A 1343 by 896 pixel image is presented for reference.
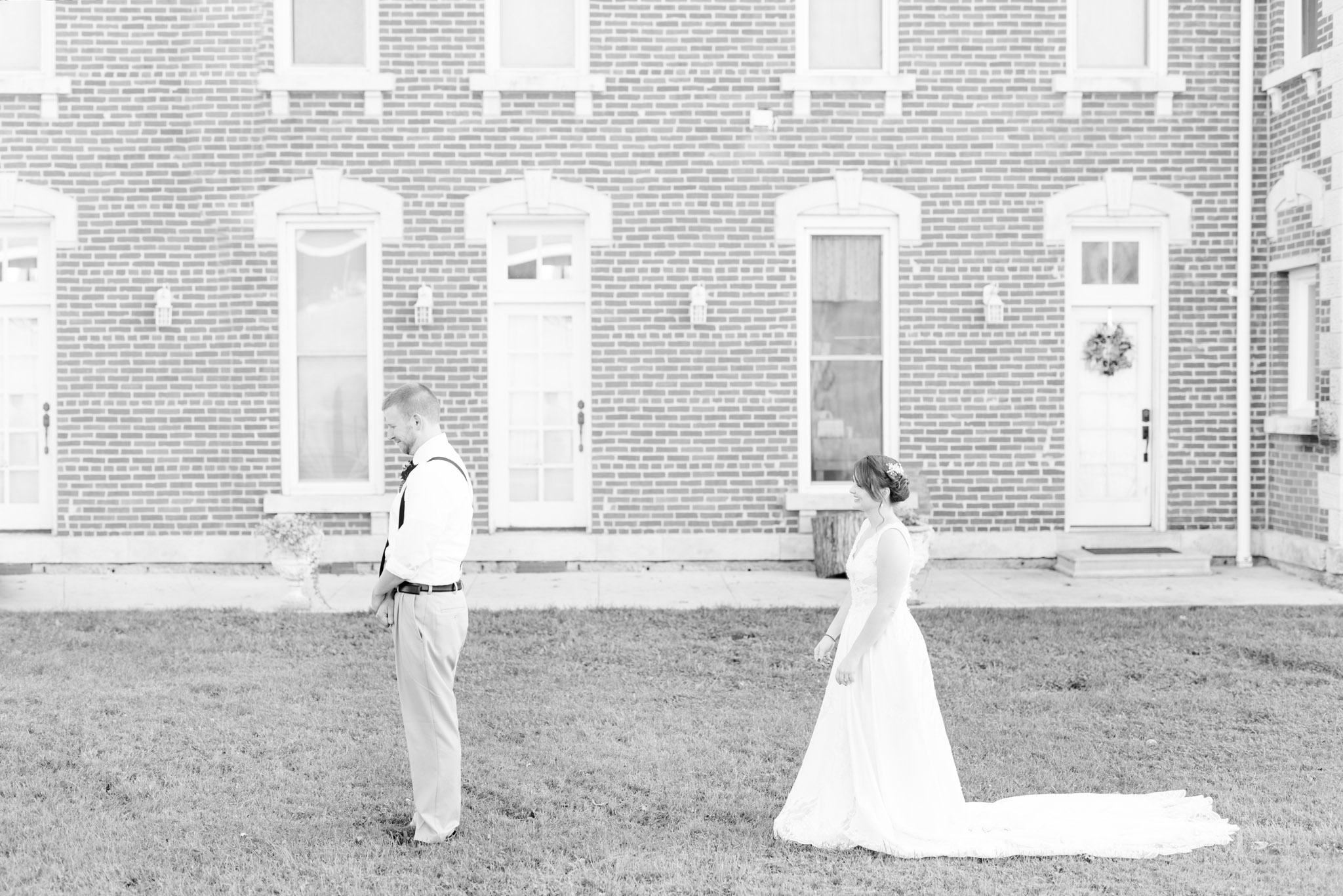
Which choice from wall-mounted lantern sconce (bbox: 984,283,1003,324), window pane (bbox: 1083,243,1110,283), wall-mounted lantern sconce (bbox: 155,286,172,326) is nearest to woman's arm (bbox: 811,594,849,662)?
wall-mounted lantern sconce (bbox: 984,283,1003,324)

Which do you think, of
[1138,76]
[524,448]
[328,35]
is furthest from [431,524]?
[1138,76]

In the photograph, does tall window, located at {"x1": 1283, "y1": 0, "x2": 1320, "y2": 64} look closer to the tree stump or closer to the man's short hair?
the tree stump

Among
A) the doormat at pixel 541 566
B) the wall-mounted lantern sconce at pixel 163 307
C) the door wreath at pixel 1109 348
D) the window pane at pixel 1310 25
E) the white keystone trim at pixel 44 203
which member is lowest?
the doormat at pixel 541 566

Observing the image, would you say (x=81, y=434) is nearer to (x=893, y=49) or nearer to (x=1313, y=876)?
(x=893, y=49)

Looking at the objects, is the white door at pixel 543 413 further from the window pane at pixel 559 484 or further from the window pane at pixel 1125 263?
the window pane at pixel 1125 263

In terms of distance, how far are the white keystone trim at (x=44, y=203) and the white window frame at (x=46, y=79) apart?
2.06 feet

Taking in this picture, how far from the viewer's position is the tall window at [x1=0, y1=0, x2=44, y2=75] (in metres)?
11.9

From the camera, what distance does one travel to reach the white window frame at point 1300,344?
11859 mm

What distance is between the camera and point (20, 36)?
39.2ft

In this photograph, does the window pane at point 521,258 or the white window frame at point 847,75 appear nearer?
the white window frame at point 847,75

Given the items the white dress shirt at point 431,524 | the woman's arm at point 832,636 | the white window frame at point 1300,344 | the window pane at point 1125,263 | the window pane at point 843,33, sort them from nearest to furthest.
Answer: the white dress shirt at point 431,524 < the woman's arm at point 832,636 < the white window frame at point 1300,344 < the window pane at point 843,33 < the window pane at point 1125,263

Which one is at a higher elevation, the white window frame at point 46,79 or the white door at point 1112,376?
the white window frame at point 46,79

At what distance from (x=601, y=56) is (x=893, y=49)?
8.37 feet

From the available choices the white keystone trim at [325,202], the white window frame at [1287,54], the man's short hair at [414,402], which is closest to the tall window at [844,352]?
the white window frame at [1287,54]
